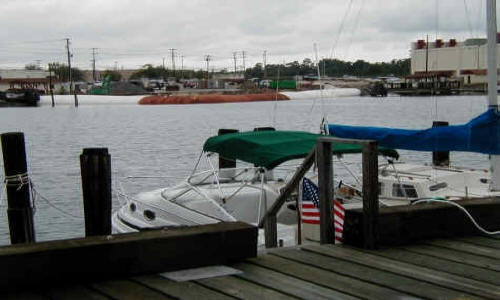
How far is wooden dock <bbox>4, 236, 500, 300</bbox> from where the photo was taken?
16.4 ft

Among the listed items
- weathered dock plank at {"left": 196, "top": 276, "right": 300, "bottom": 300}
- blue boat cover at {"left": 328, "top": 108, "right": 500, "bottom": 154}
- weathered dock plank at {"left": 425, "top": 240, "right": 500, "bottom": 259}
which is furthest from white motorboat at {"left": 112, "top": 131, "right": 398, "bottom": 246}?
weathered dock plank at {"left": 196, "top": 276, "right": 300, "bottom": 300}

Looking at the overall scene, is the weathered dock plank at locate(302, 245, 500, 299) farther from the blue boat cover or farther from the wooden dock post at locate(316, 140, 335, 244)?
the blue boat cover

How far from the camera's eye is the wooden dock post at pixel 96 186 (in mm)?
9523

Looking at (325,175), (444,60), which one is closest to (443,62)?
(444,60)

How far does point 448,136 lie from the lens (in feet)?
35.8

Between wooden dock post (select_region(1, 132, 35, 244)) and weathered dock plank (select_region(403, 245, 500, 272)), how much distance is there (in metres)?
6.77

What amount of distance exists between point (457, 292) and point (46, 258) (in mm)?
3089

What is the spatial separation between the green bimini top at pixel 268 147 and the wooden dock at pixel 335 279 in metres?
4.57

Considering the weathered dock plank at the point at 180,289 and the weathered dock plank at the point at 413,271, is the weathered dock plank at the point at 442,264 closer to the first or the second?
the weathered dock plank at the point at 413,271

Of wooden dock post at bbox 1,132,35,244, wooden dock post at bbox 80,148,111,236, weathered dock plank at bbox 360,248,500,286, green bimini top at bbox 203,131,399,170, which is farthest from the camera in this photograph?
green bimini top at bbox 203,131,399,170

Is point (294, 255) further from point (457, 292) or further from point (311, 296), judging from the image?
point (457, 292)

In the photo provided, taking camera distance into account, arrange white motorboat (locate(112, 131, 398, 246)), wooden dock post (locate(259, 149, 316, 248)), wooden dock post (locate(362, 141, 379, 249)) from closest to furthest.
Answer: wooden dock post (locate(362, 141, 379, 249))
wooden dock post (locate(259, 149, 316, 248))
white motorboat (locate(112, 131, 398, 246))

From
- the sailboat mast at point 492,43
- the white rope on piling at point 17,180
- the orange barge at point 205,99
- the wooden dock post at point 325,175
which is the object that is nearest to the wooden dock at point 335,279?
the wooden dock post at point 325,175

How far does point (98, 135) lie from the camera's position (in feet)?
194
